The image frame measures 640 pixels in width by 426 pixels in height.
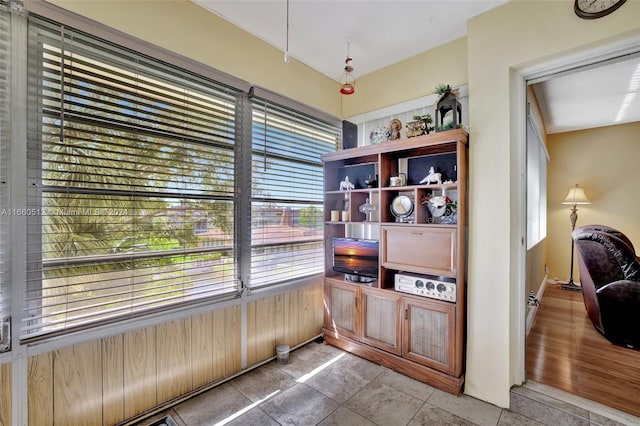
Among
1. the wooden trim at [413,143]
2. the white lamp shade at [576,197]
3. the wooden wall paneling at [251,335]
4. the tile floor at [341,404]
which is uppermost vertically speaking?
the wooden trim at [413,143]

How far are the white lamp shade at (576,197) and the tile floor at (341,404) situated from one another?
3.79 metres

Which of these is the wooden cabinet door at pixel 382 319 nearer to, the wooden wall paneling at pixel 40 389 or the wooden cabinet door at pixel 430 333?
the wooden cabinet door at pixel 430 333

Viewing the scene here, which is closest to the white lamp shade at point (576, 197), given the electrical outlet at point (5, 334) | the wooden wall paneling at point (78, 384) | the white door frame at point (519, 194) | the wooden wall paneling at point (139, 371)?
the white door frame at point (519, 194)

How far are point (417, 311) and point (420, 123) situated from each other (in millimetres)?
1616

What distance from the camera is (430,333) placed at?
7.15 feet

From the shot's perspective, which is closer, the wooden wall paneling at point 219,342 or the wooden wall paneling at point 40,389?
the wooden wall paneling at point 40,389

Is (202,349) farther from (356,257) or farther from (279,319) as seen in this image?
(356,257)

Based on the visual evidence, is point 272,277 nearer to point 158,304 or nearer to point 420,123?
point 158,304

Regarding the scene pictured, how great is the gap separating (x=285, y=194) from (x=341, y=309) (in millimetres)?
1300

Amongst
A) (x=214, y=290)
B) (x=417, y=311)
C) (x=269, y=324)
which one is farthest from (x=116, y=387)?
(x=417, y=311)

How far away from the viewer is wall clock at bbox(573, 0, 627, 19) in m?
1.61

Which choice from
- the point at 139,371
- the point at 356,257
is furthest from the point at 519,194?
the point at 139,371

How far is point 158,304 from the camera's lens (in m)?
1.88

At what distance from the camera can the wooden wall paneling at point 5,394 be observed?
1.38m
